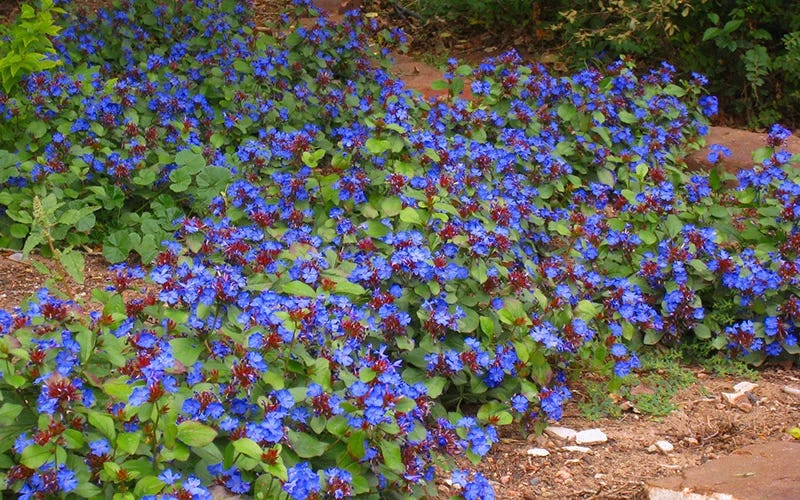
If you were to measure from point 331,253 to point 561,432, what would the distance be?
38.3 inches

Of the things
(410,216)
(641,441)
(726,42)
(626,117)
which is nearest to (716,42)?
(726,42)

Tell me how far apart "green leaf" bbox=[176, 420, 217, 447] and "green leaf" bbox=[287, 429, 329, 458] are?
0.22 m

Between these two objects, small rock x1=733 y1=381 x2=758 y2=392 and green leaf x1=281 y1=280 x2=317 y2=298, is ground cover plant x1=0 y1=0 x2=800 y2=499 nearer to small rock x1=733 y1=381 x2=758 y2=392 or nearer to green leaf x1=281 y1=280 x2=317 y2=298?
green leaf x1=281 y1=280 x2=317 y2=298

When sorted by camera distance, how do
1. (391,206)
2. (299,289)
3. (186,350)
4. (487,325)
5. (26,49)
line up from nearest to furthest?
(186,350), (299,289), (487,325), (391,206), (26,49)

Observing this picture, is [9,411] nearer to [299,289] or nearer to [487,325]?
[299,289]

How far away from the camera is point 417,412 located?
2.58 m

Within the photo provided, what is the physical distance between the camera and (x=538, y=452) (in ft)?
10.0

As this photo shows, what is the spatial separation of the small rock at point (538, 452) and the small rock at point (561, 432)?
0.10 metres

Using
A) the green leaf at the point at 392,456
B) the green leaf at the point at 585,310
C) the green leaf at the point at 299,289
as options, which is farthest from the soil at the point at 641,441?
the green leaf at the point at 299,289

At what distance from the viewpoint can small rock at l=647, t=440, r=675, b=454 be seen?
122 inches

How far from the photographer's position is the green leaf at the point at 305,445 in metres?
2.34

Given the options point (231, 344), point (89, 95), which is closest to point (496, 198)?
point (231, 344)

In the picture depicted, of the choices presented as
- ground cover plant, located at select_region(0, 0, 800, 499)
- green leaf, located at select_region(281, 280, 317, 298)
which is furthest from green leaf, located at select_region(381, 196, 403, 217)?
green leaf, located at select_region(281, 280, 317, 298)

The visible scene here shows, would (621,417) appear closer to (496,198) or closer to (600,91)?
(496,198)
